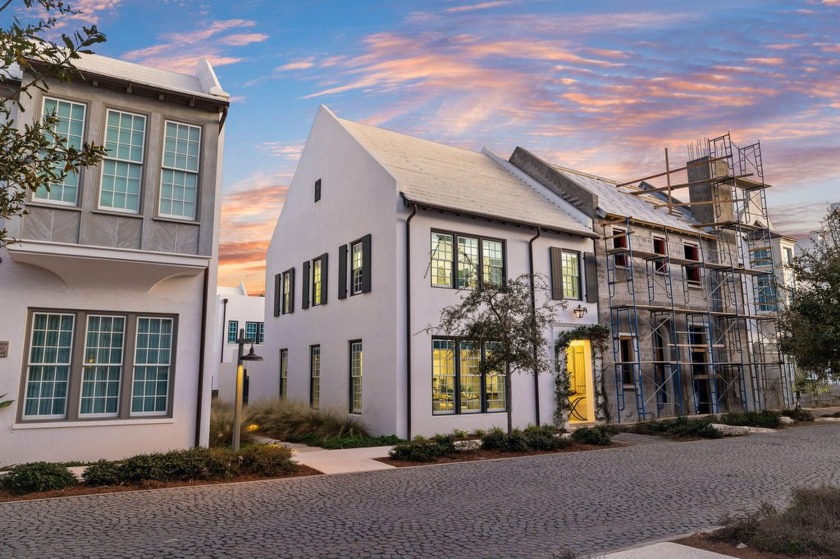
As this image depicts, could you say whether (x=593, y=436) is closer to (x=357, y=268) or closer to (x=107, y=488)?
(x=357, y=268)

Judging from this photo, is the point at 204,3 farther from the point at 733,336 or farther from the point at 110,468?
the point at 733,336

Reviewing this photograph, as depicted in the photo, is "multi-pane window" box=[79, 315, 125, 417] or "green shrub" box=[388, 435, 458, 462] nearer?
"multi-pane window" box=[79, 315, 125, 417]

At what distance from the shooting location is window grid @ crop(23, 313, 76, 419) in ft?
34.3

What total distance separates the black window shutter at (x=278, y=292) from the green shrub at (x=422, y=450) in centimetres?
1218

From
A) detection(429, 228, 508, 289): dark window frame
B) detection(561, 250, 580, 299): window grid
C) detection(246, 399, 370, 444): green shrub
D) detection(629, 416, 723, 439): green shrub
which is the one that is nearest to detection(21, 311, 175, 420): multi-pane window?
detection(246, 399, 370, 444): green shrub

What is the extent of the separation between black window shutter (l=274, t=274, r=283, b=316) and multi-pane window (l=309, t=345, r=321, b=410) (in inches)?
152

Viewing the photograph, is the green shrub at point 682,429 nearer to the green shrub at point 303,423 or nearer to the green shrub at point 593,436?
the green shrub at point 593,436

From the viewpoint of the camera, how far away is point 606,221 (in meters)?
20.2

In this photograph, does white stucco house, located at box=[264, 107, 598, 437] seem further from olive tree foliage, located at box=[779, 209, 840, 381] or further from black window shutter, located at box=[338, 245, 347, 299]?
olive tree foliage, located at box=[779, 209, 840, 381]

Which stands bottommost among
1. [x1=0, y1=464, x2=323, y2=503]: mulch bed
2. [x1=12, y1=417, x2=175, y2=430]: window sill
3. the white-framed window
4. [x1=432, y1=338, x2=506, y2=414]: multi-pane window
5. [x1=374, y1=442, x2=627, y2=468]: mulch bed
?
[x1=374, y1=442, x2=627, y2=468]: mulch bed

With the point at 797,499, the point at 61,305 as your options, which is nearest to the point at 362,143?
the point at 61,305

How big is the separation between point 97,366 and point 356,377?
7443 millimetres

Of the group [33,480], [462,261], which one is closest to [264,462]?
[33,480]

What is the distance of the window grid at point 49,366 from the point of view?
10.5 m
